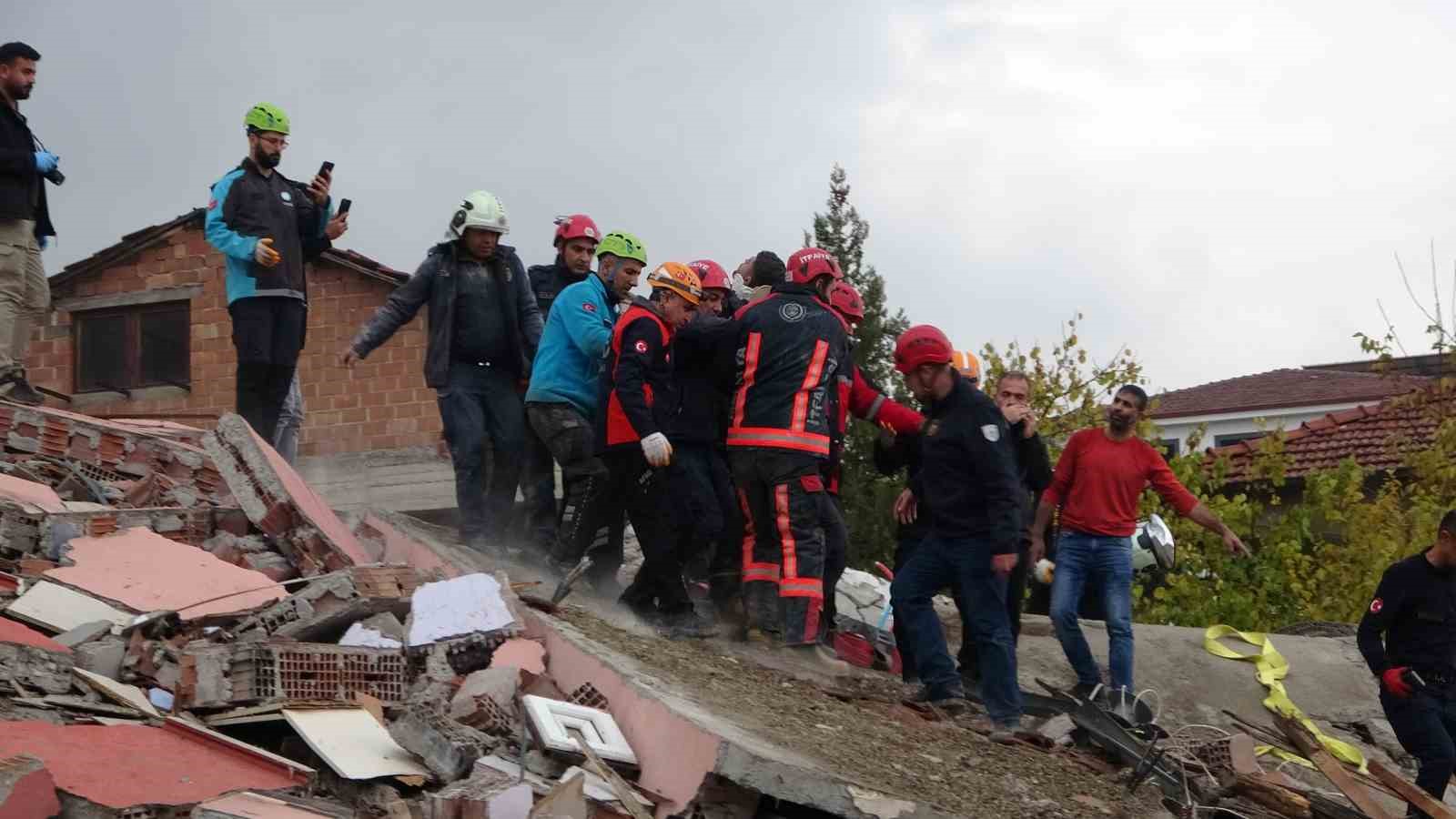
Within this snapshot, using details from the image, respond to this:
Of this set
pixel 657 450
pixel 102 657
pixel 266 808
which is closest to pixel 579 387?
pixel 657 450

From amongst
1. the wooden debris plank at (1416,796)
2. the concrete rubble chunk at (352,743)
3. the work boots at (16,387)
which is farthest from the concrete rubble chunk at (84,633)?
the wooden debris plank at (1416,796)

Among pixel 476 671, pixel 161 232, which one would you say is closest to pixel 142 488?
pixel 476 671

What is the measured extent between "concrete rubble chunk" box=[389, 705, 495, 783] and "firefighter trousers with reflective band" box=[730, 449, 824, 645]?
2584 millimetres

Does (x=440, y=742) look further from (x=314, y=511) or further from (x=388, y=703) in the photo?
(x=314, y=511)

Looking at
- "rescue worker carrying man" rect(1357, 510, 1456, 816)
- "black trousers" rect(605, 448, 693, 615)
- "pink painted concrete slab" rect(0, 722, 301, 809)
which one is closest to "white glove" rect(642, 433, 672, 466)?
"black trousers" rect(605, 448, 693, 615)

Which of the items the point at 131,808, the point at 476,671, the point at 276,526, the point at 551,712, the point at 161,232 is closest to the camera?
the point at 131,808

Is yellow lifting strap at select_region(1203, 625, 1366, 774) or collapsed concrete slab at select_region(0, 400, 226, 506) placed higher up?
collapsed concrete slab at select_region(0, 400, 226, 506)

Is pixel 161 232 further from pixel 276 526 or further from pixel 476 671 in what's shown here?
pixel 476 671

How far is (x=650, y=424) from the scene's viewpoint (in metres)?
8.45

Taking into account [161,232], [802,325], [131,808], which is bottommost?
[131,808]

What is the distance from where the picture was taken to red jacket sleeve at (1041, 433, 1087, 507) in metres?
9.62

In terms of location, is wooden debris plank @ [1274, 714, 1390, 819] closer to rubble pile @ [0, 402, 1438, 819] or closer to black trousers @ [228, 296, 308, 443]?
rubble pile @ [0, 402, 1438, 819]

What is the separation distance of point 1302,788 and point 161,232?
16745 millimetres

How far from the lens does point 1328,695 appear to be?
433 inches
